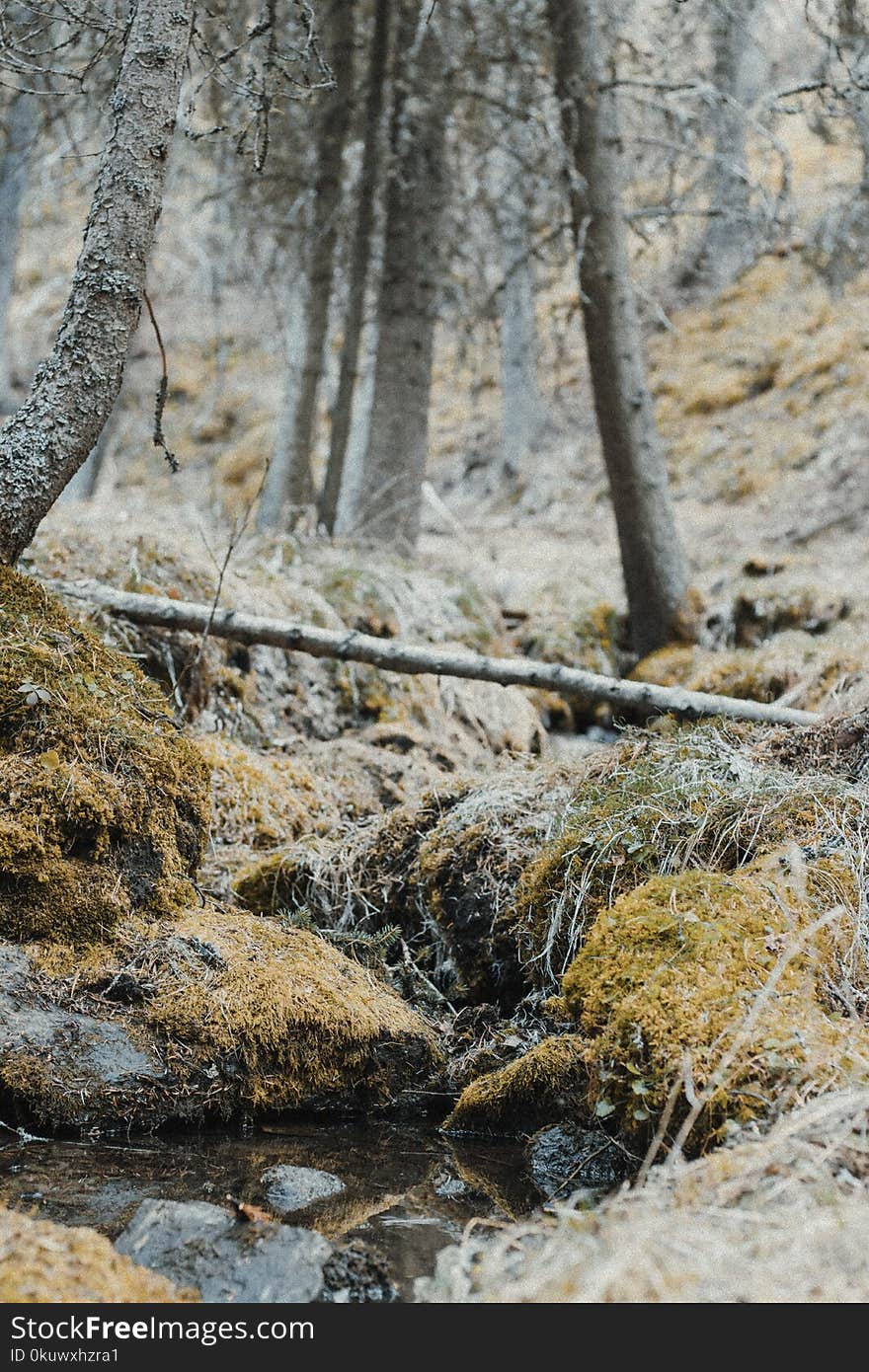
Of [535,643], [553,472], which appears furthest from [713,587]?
[553,472]

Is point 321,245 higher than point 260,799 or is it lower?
higher

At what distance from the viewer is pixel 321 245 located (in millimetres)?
9680

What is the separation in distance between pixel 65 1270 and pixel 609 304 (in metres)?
7.46

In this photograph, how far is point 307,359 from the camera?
32.3ft

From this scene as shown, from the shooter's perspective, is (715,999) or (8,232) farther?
(8,232)

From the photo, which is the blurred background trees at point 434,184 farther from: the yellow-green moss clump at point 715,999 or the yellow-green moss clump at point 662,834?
the yellow-green moss clump at point 715,999

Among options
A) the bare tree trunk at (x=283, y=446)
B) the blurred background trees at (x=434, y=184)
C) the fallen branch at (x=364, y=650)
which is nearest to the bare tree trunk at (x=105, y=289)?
the blurred background trees at (x=434, y=184)

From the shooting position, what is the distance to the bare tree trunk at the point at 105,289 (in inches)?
143

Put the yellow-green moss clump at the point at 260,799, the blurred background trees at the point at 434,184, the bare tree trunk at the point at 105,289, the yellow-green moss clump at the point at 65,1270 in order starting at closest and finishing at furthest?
the yellow-green moss clump at the point at 65,1270
the bare tree trunk at the point at 105,289
the yellow-green moss clump at the point at 260,799
the blurred background trees at the point at 434,184

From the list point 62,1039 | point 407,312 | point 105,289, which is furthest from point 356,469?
point 62,1039

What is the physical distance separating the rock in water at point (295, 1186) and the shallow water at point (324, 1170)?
0.09 feet

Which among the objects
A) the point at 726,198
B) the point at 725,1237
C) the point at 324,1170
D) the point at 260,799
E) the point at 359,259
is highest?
the point at 726,198

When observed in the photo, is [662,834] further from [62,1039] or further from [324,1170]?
[62,1039]
